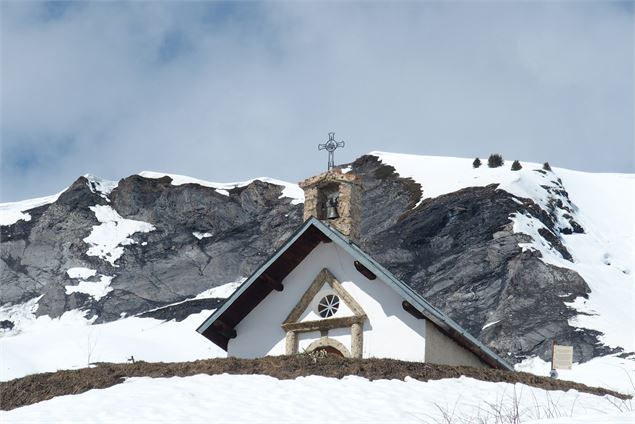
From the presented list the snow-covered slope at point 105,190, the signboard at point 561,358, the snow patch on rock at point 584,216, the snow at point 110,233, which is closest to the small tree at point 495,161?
the snow patch on rock at point 584,216

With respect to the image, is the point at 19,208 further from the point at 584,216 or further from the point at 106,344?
the point at 584,216

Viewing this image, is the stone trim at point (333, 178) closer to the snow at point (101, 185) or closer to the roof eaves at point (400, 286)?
the roof eaves at point (400, 286)

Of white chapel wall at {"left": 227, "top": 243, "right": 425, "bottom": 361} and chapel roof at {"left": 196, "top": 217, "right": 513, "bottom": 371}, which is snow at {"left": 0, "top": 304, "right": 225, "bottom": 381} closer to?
chapel roof at {"left": 196, "top": 217, "right": 513, "bottom": 371}

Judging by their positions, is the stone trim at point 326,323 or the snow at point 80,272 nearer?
the stone trim at point 326,323

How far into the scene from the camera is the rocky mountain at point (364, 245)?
2645 inches

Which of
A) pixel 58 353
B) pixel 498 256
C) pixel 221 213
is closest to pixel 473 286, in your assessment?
pixel 498 256

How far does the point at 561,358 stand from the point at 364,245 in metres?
50.9

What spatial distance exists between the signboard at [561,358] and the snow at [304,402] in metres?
10.6

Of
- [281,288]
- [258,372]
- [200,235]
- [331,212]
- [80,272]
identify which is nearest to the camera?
[258,372]

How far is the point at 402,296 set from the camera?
21578 millimetres

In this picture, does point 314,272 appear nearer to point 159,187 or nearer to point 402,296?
point 402,296

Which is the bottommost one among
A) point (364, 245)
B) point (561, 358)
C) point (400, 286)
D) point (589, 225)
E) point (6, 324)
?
point (561, 358)

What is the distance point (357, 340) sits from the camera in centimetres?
2225

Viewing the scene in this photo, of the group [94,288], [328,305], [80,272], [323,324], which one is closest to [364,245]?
[94,288]
